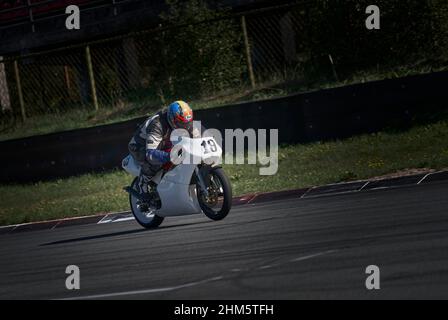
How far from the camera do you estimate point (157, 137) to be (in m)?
12.0

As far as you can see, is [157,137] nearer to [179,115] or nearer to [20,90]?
[179,115]

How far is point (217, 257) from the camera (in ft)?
28.0

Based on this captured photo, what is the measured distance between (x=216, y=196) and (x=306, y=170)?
4.35 metres

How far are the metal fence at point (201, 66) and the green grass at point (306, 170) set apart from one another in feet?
8.83

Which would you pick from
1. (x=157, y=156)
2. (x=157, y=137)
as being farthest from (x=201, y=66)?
(x=157, y=156)

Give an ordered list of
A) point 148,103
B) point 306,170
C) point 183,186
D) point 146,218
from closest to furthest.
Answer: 1. point 183,186
2. point 146,218
3. point 306,170
4. point 148,103

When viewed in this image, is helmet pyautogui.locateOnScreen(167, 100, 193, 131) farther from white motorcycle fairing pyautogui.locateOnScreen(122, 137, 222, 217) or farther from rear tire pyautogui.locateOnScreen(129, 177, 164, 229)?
rear tire pyautogui.locateOnScreen(129, 177, 164, 229)

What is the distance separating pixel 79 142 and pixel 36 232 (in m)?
4.68

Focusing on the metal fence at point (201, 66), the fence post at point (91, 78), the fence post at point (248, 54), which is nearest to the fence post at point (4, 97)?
the metal fence at point (201, 66)

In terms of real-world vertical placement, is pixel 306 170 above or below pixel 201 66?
below

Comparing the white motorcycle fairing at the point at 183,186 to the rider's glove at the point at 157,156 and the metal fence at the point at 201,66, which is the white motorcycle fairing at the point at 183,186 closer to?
the rider's glove at the point at 157,156

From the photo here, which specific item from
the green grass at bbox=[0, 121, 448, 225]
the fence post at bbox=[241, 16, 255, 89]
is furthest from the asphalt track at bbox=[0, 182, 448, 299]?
the fence post at bbox=[241, 16, 255, 89]
